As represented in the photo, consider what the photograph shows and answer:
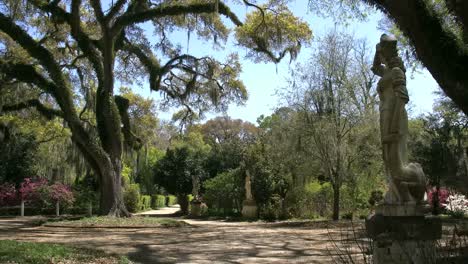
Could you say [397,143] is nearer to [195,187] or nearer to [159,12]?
[159,12]

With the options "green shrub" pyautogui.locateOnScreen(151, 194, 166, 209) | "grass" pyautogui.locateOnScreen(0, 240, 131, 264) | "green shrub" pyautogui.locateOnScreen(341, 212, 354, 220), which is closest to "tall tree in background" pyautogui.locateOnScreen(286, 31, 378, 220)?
"green shrub" pyautogui.locateOnScreen(341, 212, 354, 220)

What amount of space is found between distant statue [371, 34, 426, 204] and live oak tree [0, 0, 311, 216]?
40.7ft

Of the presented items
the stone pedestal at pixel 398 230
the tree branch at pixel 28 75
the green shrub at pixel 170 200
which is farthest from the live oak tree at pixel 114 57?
the green shrub at pixel 170 200

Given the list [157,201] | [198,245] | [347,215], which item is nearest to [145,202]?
[157,201]

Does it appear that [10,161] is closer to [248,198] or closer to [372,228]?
[248,198]

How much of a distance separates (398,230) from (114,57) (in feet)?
61.2

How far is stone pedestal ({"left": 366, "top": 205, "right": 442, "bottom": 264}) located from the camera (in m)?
5.78

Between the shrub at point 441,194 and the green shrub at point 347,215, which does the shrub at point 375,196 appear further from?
the shrub at point 441,194

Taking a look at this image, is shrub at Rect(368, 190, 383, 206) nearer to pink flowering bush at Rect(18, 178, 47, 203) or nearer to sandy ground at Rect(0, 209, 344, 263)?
sandy ground at Rect(0, 209, 344, 263)

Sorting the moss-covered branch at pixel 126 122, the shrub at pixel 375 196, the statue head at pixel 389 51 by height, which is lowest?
the shrub at pixel 375 196

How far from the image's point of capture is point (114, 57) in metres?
22.5

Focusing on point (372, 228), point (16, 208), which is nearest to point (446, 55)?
point (372, 228)

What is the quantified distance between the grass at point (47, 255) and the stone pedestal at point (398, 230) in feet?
15.9

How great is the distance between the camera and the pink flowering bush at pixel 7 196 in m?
30.5
